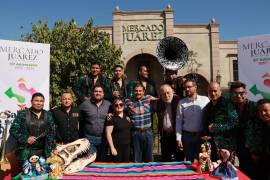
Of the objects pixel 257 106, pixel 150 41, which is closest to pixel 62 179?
pixel 257 106

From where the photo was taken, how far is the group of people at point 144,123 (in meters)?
4.44

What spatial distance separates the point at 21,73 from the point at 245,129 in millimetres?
4171

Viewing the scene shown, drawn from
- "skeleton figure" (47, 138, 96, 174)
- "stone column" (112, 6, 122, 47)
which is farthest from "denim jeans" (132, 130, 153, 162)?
"stone column" (112, 6, 122, 47)

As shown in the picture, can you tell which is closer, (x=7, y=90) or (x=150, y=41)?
(x=7, y=90)

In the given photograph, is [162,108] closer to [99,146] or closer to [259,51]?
[99,146]

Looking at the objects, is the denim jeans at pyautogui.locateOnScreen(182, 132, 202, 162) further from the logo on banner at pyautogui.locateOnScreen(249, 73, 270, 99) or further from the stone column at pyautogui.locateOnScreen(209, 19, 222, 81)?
the stone column at pyautogui.locateOnScreen(209, 19, 222, 81)

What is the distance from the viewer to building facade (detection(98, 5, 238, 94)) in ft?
69.2

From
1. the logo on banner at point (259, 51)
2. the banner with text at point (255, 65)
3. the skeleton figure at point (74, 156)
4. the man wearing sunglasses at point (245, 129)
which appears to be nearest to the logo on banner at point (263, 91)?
the banner with text at point (255, 65)

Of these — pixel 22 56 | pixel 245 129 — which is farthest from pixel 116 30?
pixel 245 129

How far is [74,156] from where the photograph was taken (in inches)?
165

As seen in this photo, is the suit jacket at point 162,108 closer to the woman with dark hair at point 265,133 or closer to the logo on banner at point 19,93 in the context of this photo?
the woman with dark hair at point 265,133

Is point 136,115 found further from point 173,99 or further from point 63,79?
point 63,79

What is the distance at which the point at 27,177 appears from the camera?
12.3ft

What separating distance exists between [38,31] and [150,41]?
892cm
